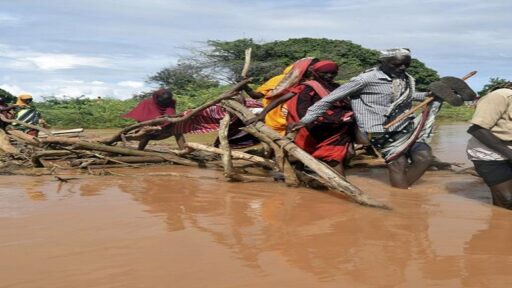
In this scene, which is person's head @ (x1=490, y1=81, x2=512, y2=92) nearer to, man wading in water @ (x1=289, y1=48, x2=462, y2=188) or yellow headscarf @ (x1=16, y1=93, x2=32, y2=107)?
man wading in water @ (x1=289, y1=48, x2=462, y2=188)

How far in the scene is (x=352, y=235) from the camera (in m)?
3.38

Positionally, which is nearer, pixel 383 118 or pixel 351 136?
pixel 383 118

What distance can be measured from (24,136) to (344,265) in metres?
6.10

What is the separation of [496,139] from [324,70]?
6.37 ft

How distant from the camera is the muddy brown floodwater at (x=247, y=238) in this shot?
2.66 metres

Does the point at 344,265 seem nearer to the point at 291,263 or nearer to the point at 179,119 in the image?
the point at 291,263

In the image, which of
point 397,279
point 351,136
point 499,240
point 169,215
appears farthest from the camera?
point 351,136

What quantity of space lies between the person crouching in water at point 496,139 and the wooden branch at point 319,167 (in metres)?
0.98

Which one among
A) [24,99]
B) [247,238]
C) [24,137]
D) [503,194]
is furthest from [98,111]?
[247,238]

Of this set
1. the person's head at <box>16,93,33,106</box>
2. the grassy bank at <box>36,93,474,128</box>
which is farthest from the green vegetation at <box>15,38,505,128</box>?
the person's head at <box>16,93,33,106</box>

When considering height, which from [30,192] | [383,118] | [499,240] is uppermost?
[383,118]

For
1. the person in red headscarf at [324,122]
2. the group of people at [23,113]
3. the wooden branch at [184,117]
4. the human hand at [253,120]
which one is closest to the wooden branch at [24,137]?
the wooden branch at [184,117]

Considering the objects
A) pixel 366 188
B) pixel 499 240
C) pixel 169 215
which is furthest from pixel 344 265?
pixel 366 188

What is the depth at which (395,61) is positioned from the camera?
5.21 meters
